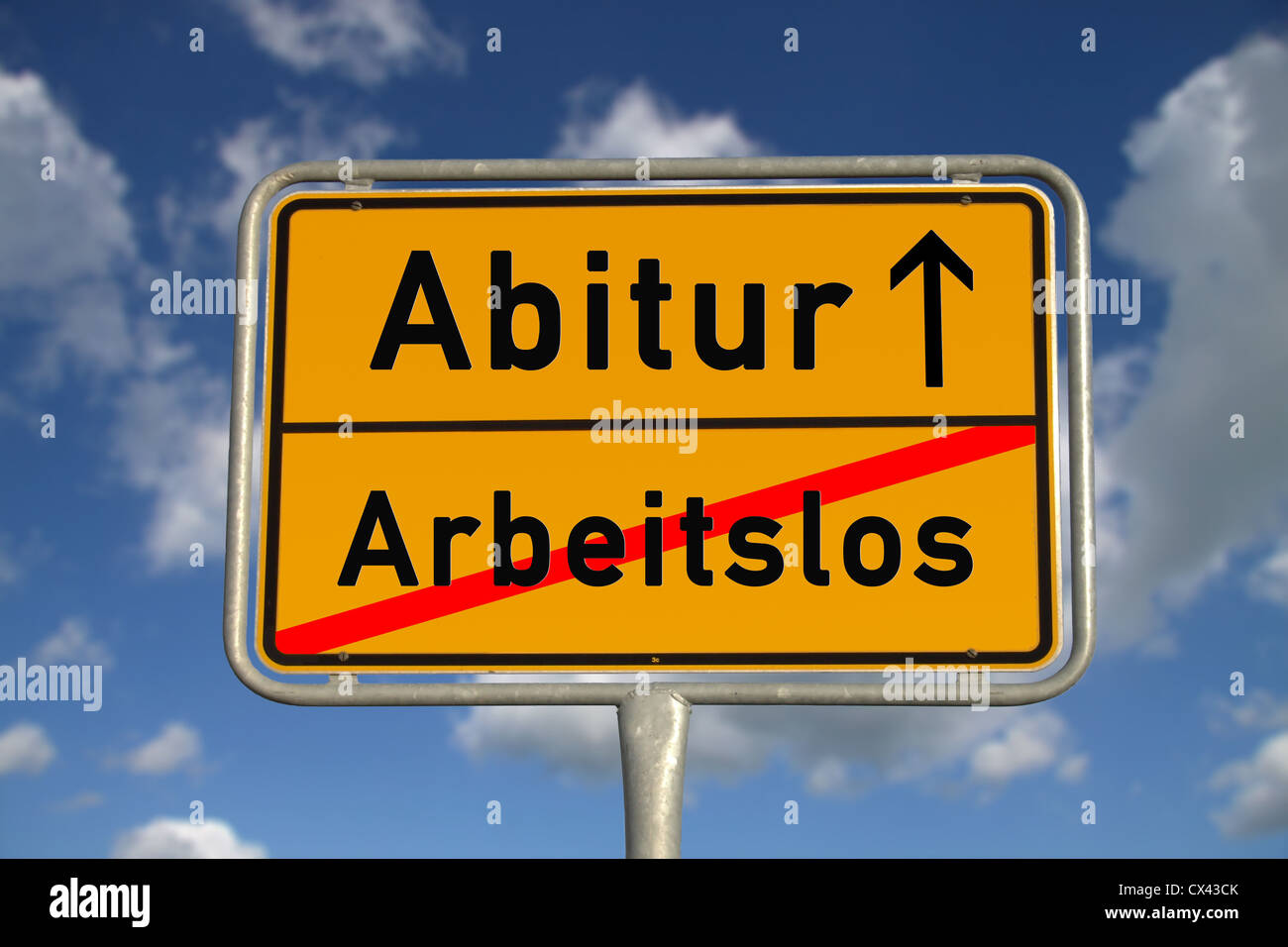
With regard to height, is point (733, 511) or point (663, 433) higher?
point (663, 433)

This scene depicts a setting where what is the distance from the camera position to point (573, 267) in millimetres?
3107

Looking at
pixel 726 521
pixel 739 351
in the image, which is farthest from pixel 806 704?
pixel 739 351

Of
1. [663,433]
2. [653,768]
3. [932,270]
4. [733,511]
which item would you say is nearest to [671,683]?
[653,768]

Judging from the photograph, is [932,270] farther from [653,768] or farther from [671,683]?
[653,768]

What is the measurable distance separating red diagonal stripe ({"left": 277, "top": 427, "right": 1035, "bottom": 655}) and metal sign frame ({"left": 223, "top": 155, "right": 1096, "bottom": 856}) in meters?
→ 0.15

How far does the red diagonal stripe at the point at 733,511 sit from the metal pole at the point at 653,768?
1.43 ft

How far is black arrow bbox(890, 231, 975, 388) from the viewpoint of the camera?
3031 millimetres

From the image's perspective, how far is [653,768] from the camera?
265 cm

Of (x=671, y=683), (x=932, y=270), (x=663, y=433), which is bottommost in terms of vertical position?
(x=671, y=683)

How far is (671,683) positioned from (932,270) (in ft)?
4.62

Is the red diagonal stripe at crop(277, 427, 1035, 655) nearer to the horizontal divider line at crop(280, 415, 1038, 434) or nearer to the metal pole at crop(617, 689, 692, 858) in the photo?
the horizontal divider line at crop(280, 415, 1038, 434)

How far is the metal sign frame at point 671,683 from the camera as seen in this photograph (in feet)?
8.81
